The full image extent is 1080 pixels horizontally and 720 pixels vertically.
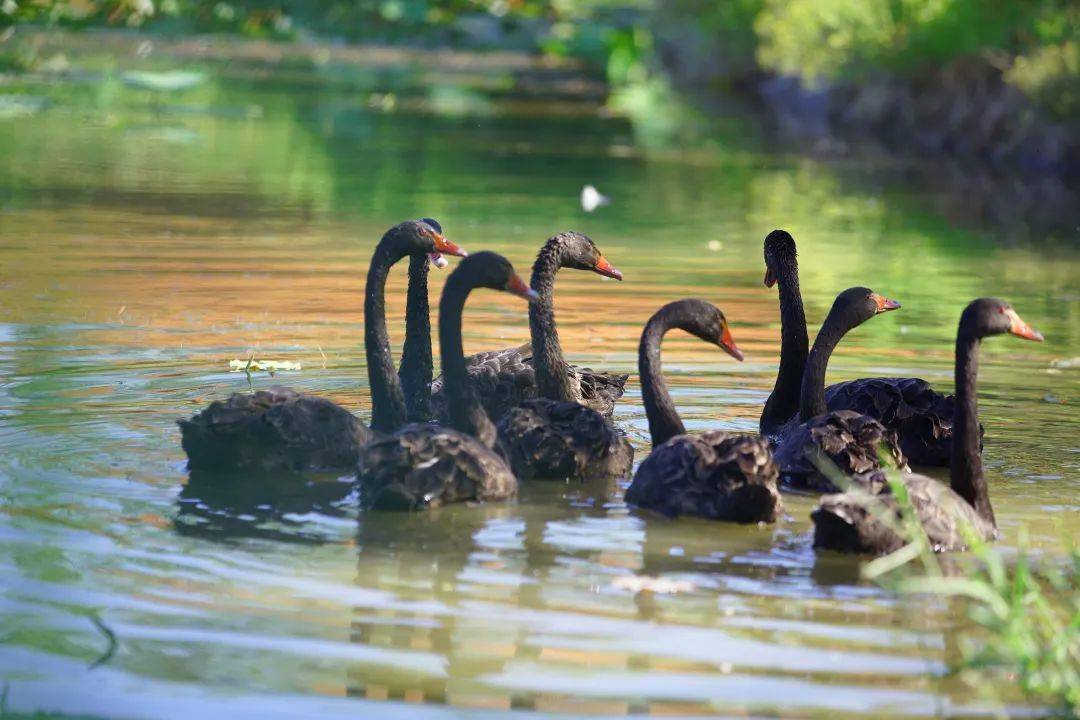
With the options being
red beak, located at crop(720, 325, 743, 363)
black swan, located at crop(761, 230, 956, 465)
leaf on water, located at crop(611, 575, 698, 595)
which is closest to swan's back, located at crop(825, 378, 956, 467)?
black swan, located at crop(761, 230, 956, 465)

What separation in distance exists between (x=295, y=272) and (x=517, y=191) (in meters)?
7.53

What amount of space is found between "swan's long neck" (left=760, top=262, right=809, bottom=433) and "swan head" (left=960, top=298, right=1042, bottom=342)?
180cm

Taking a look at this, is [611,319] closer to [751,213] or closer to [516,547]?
[516,547]

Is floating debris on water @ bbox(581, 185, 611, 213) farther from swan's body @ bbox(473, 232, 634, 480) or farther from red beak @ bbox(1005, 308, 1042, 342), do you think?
red beak @ bbox(1005, 308, 1042, 342)

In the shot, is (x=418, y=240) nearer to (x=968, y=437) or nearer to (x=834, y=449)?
(x=834, y=449)

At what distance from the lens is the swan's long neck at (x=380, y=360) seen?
8.61 metres

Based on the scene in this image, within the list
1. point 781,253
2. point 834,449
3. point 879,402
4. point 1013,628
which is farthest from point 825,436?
point 1013,628

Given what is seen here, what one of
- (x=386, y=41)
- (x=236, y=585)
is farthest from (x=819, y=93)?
(x=236, y=585)

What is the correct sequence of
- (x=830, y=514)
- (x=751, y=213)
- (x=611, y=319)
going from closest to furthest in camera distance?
(x=830, y=514) → (x=611, y=319) → (x=751, y=213)

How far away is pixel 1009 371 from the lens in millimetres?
11414

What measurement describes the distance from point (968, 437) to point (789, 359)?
83.1 inches

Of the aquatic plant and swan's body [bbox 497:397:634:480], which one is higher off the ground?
swan's body [bbox 497:397:634:480]

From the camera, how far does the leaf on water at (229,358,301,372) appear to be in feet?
35.0

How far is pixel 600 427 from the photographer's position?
8.46m
